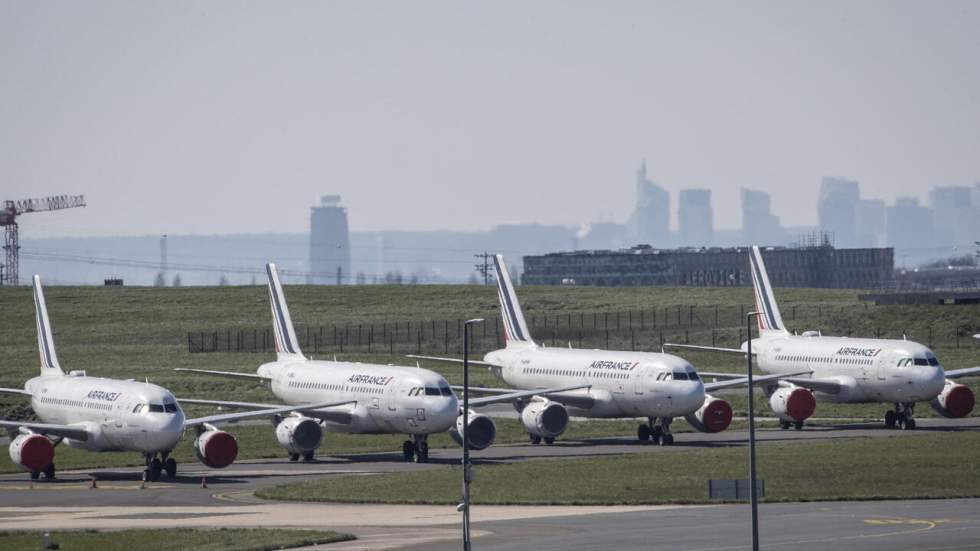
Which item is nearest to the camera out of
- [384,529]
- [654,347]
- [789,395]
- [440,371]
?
[384,529]

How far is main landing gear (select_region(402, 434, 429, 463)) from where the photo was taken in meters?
86.9

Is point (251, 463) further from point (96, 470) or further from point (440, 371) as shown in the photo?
point (440, 371)

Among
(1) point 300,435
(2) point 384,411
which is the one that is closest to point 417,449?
(2) point 384,411

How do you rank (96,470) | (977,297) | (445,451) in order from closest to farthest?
(96,470)
(445,451)
(977,297)

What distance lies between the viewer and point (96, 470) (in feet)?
287

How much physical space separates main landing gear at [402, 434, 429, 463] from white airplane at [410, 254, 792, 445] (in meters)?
6.78

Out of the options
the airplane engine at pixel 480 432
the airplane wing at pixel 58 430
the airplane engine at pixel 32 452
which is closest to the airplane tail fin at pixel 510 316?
the airplane engine at pixel 480 432

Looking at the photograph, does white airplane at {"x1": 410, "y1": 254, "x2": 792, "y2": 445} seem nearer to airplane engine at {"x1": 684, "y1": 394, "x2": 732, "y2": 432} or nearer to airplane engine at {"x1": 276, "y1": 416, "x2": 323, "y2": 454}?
airplane engine at {"x1": 684, "y1": 394, "x2": 732, "y2": 432}

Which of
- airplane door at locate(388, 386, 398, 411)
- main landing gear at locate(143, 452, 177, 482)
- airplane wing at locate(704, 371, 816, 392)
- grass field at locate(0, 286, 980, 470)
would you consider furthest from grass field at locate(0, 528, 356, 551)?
airplane wing at locate(704, 371, 816, 392)

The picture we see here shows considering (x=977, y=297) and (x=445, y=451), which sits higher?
(x=977, y=297)

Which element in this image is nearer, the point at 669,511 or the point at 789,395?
the point at 669,511

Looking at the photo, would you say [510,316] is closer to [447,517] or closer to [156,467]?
[156,467]

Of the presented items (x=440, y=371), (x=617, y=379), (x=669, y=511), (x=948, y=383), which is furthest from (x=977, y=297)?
(x=669, y=511)

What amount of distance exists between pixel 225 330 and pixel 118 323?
15.6 meters
